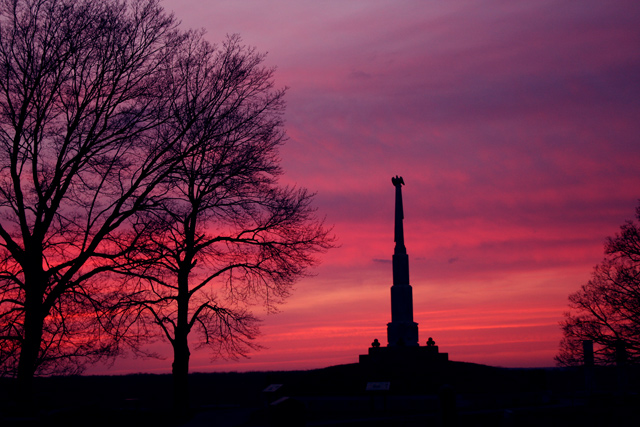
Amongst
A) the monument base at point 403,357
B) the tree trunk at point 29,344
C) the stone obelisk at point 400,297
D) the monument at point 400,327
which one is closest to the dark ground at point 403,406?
the tree trunk at point 29,344

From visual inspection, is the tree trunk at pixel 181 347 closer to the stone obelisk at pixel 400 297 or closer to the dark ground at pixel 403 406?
the dark ground at pixel 403 406

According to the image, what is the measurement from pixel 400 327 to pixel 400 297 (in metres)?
1.43

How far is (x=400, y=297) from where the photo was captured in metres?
33.0

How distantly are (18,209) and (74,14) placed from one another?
17.3ft

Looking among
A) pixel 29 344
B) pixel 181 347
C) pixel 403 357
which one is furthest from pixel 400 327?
pixel 29 344

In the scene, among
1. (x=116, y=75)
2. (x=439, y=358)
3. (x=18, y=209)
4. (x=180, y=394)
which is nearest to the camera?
(x=18, y=209)

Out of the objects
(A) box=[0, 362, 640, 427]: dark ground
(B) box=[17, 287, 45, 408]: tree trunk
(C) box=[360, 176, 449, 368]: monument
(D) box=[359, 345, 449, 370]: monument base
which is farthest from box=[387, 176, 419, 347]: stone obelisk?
(B) box=[17, 287, 45, 408]: tree trunk

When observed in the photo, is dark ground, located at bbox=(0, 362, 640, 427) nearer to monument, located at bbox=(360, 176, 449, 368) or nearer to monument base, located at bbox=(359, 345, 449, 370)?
monument base, located at bbox=(359, 345, 449, 370)

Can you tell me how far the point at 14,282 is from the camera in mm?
17703

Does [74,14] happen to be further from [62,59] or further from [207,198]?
[207,198]

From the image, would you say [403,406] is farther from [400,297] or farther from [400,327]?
[400,297]

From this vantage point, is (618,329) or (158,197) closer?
(158,197)

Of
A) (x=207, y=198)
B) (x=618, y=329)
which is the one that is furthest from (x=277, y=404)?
(x=618, y=329)

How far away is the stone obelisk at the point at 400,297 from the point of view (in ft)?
107
